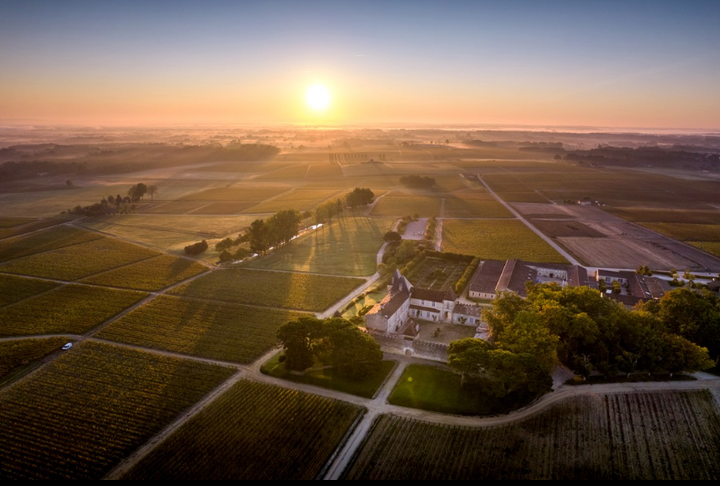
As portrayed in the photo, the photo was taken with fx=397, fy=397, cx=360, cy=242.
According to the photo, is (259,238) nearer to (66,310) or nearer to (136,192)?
(66,310)

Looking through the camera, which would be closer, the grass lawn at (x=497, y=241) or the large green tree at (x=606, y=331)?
the large green tree at (x=606, y=331)

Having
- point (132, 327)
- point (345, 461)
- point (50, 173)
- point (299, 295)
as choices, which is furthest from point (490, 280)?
point (50, 173)

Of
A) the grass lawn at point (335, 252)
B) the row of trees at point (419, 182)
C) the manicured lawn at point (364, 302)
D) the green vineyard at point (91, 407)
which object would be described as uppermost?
the row of trees at point (419, 182)

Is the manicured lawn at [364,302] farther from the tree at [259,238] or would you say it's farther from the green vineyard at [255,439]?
the tree at [259,238]

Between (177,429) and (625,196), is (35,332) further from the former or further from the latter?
(625,196)

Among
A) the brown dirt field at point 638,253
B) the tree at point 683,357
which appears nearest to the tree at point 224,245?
the brown dirt field at point 638,253

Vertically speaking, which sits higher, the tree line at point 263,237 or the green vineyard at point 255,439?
the tree line at point 263,237

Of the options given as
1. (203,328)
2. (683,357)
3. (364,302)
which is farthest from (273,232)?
(683,357)

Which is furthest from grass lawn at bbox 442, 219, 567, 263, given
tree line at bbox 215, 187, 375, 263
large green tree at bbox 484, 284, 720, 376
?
tree line at bbox 215, 187, 375, 263
